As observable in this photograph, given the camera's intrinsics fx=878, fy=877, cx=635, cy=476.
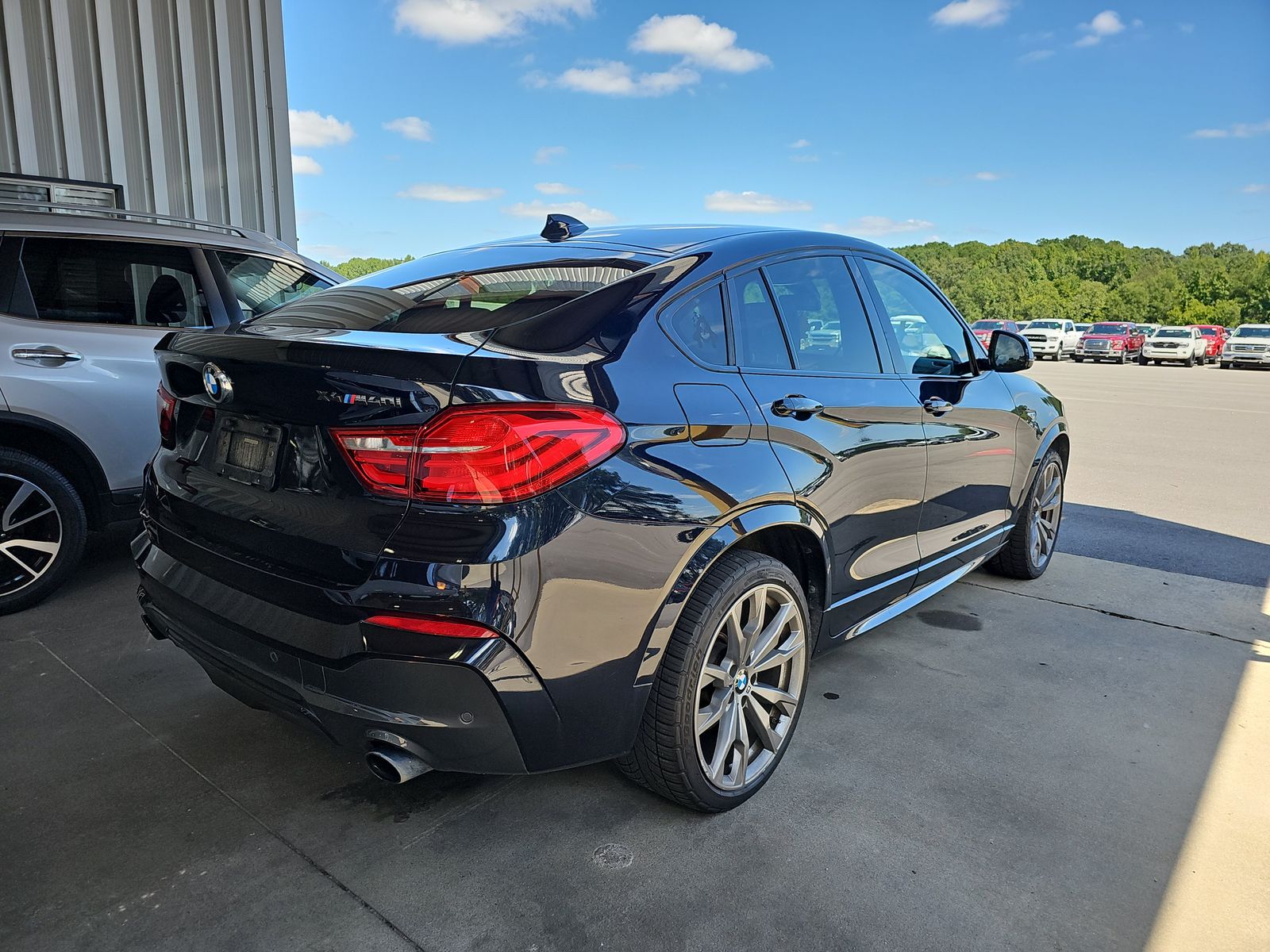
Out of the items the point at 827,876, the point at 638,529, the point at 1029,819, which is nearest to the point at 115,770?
the point at 638,529

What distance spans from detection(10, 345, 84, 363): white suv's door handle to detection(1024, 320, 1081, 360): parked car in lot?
35.6 metres

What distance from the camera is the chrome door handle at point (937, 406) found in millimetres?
3264

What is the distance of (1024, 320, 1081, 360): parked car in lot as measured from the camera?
35344mm

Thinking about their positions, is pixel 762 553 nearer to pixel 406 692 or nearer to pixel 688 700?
pixel 688 700

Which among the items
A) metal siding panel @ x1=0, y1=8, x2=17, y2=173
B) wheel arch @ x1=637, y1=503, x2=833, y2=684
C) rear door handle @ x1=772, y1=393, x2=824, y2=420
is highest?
metal siding panel @ x1=0, y1=8, x2=17, y2=173

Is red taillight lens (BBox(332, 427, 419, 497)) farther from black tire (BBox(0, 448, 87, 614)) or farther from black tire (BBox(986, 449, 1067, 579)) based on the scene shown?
black tire (BBox(986, 449, 1067, 579))

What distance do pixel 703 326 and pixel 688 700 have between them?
1.00m

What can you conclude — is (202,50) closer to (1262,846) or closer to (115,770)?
(115,770)

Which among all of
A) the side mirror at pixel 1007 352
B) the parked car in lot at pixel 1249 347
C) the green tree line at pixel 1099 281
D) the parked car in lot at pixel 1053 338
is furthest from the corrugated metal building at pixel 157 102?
the green tree line at pixel 1099 281

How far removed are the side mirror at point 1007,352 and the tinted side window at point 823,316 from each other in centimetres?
117

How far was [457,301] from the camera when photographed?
241 cm

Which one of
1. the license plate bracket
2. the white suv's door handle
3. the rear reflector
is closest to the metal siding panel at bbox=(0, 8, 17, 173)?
the white suv's door handle

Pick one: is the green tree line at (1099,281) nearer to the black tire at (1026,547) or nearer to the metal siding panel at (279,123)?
the metal siding panel at (279,123)

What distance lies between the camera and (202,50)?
8266 millimetres
